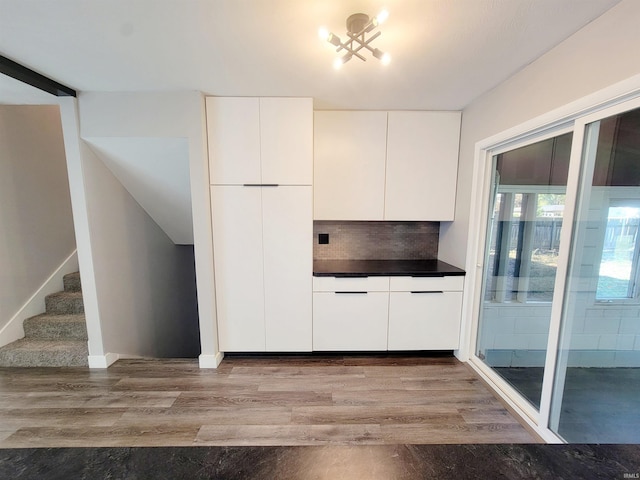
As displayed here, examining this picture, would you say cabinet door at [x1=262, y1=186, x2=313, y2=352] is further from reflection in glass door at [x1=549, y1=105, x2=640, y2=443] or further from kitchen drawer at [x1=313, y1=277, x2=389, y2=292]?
reflection in glass door at [x1=549, y1=105, x2=640, y2=443]

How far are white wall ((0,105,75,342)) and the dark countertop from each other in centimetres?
288

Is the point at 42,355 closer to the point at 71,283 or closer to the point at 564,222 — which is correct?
the point at 71,283

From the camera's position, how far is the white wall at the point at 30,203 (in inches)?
96.4

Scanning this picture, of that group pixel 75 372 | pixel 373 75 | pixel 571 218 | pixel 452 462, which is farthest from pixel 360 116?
pixel 75 372

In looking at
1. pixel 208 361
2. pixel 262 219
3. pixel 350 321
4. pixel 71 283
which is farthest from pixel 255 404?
pixel 71 283

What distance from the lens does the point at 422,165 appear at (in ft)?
8.39

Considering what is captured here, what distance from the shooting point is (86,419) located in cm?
182

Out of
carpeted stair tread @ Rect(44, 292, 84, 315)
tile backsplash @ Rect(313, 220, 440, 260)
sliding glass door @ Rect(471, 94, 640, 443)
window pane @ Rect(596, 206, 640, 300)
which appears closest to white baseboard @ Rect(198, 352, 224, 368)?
tile backsplash @ Rect(313, 220, 440, 260)

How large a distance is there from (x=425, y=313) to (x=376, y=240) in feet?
3.00

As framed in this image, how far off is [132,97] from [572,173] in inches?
124

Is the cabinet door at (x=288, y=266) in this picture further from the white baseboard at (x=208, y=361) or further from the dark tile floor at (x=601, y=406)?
the dark tile floor at (x=601, y=406)

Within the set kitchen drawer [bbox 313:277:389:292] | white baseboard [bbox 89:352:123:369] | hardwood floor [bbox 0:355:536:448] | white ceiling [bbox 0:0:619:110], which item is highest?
white ceiling [bbox 0:0:619:110]

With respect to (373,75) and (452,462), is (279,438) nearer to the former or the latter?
(452,462)

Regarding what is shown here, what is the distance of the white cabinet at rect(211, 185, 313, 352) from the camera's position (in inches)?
91.6
